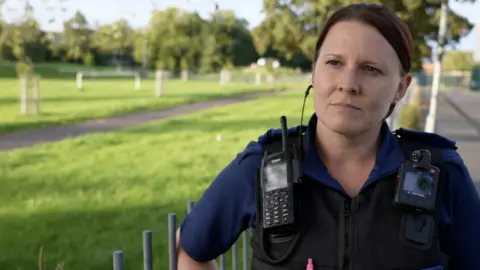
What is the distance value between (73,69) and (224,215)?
64.9 m

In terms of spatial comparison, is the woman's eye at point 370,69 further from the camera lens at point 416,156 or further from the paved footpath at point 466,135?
the paved footpath at point 466,135

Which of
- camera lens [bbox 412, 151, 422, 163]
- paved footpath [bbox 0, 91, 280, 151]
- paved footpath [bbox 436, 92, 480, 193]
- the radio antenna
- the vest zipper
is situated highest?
the radio antenna

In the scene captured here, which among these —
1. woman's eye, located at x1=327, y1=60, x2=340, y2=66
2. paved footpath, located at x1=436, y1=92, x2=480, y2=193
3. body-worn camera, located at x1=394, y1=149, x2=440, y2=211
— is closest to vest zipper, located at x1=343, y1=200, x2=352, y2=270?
body-worn camera, located at x1=394, y1=149, x2=440, y2=211

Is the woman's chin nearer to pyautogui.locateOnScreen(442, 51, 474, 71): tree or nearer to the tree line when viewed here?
the tree line

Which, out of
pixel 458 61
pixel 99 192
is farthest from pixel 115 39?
pixel 458 61

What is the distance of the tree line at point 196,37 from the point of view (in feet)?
63.1

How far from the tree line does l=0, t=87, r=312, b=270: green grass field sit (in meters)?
6.20

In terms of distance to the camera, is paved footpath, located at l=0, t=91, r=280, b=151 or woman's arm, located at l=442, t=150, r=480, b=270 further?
paved footpath, located at l=0, t=91, r=280, b=151

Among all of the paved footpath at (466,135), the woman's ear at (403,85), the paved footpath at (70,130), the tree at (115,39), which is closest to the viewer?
the woman's ear at (403,85)

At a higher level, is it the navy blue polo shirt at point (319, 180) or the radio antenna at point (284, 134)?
the radio antenna at point (284, 134)

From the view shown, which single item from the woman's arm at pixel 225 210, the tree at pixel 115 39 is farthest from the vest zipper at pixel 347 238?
the tree at pixel 115 39

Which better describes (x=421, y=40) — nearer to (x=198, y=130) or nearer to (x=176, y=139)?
(x=198, y=130)

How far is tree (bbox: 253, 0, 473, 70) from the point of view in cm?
1941

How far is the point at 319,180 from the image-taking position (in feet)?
4.27
